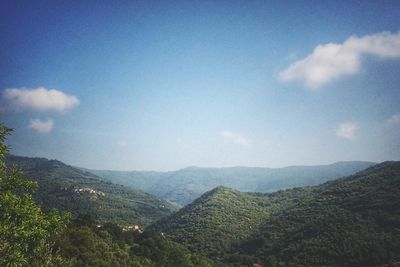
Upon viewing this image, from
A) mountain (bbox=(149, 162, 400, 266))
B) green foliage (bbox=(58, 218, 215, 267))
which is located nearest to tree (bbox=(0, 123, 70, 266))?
green foliage (bbox=(58, 218, 215, 267))

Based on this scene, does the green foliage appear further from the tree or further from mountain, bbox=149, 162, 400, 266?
mountain, bbox=149, 162, 400, 266

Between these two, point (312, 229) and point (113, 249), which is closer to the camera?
point (113, 249)

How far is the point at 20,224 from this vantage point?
675 inches

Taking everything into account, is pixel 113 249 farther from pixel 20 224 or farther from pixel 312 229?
pixel 312 229

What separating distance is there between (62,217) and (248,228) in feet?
327

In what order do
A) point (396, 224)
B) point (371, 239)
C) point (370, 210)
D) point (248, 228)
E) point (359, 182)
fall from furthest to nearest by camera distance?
point (359, 182) < point (248, 228) < point (370, 210) < point (396, 224) < point (371, 239)

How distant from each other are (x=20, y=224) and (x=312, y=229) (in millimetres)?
85472

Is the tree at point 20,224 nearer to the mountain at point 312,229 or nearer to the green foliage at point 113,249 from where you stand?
the green foliage at point 113,249

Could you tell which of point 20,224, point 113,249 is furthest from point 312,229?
point 20,224

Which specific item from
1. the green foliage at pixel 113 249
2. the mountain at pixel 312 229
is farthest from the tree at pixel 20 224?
the mountain at pixel 312 229

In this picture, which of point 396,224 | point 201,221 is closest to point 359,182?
point 396,224

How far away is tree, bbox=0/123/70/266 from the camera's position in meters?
16.5

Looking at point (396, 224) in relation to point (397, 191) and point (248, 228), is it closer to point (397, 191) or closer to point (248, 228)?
point (397, 191)

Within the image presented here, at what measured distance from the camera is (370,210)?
91.1m
